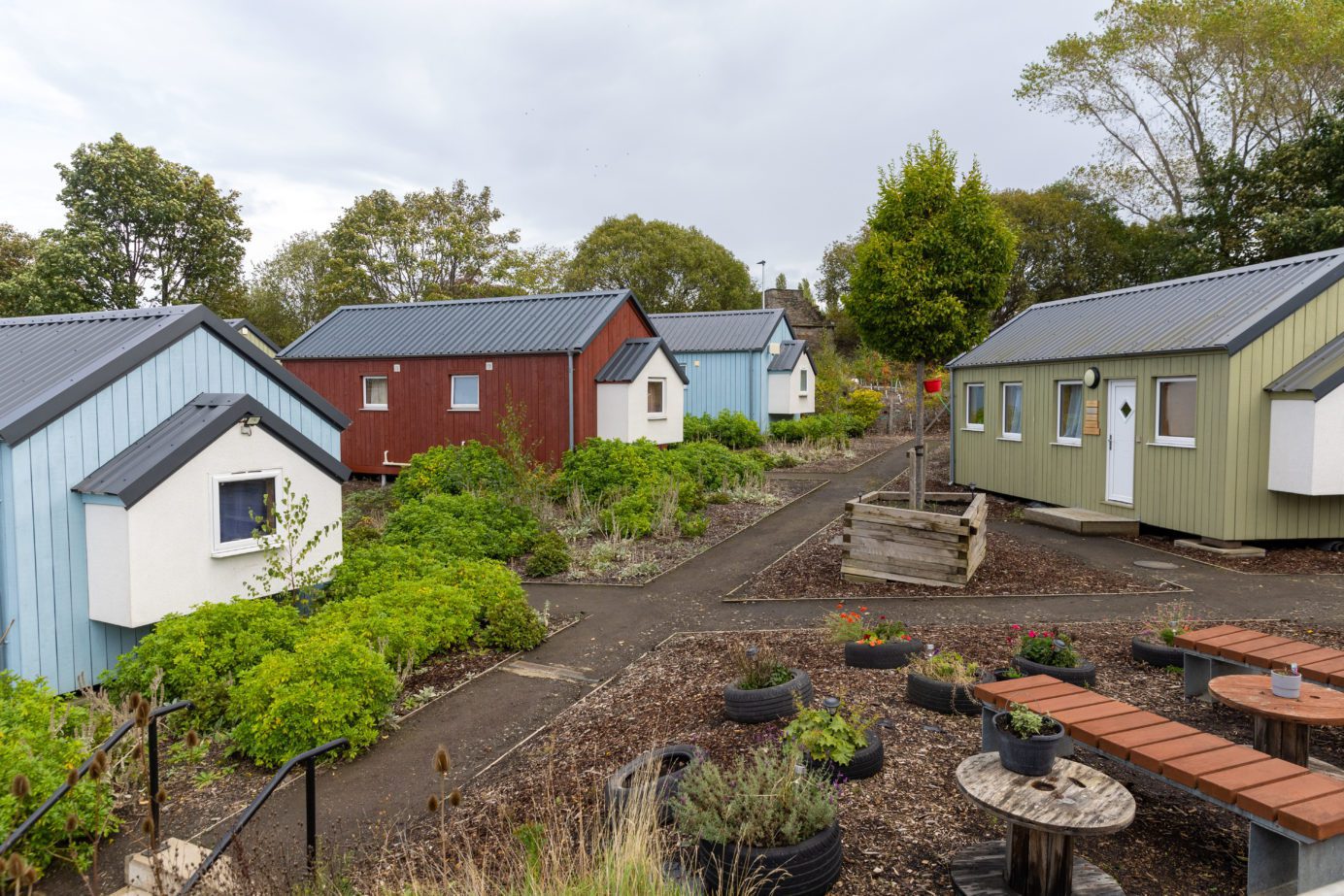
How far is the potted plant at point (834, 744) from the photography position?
4750mm

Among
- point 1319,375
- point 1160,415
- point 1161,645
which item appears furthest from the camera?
point 1160,415

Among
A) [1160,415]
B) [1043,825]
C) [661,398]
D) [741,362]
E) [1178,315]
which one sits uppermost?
[741,362]

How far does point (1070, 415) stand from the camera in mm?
15430

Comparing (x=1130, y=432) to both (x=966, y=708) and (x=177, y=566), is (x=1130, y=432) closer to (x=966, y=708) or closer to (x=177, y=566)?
(x=966, y=708)

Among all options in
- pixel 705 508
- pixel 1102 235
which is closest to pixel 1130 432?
pixel 705 508

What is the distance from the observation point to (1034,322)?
18.5 meters

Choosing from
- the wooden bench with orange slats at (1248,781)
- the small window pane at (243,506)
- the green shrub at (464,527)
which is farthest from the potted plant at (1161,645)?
the small window pane at (243,506)

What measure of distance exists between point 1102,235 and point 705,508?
33459 millimetres

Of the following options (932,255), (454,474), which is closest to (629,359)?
(454,474)

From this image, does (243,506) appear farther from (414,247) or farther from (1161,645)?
(414,247)

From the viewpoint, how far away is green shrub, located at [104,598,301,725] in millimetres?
6832

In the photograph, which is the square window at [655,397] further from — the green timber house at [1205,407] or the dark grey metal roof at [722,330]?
the dark grey metal roof at [722,330]

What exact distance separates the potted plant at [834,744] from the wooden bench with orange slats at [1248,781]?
0.72 meters

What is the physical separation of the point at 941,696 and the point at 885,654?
1079mm
